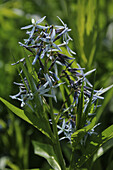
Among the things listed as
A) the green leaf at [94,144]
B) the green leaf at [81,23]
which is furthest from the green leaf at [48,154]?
the green leaf at [81,23]

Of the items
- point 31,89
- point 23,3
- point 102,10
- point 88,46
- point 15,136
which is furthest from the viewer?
point 23,3

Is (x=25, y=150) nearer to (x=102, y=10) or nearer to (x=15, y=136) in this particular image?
(x=15, y=136)

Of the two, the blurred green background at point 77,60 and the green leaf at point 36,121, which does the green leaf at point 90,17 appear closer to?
the blurred green background at point 77,60

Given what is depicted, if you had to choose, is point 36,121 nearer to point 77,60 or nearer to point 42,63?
point 42,63

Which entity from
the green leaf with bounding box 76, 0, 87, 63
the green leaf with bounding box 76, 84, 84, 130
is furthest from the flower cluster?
the green leaf with bounding box 76, 0, 87, 63

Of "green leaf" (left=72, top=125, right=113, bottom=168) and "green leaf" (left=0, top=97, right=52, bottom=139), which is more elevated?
"green leaf" (left=0, top=97, right=52, bottom=139)

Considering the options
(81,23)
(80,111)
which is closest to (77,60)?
(81,23)

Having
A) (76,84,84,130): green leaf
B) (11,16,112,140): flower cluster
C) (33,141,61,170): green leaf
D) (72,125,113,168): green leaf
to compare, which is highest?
(11,16,112,140): flower cluster

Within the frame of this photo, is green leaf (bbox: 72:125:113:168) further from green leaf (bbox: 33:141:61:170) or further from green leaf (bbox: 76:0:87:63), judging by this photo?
green leaf (bbox: 76:0:87:63)

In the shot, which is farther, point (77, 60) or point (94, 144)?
point (77, 60)

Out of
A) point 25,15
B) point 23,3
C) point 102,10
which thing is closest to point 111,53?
point 102,10

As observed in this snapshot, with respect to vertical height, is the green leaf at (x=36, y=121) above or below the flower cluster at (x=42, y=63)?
below
